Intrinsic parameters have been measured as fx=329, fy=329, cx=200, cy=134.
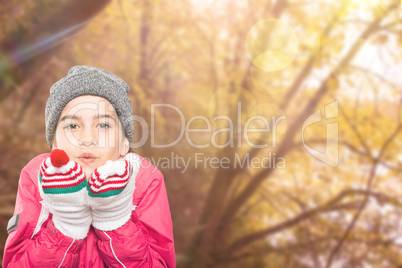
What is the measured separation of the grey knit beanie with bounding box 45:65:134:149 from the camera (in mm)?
1167

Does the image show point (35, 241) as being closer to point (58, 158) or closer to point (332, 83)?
point (58, 158)

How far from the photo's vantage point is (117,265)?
1087 millimetres

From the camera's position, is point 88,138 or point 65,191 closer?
point 65,191

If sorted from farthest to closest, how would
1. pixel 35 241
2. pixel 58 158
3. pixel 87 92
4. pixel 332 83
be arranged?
pixel 332 83, pixel 87 92, pixel 35 241, pixel 58 158

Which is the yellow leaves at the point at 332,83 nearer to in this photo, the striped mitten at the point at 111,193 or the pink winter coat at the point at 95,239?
the pink winter coat at the point at 95,239

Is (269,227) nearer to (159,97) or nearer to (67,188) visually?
(159,97)

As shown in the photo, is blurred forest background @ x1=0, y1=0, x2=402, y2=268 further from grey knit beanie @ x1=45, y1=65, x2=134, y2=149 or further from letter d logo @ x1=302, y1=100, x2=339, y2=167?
grey knit beanie @ x1=45, y1=65, x2=134, y2=149

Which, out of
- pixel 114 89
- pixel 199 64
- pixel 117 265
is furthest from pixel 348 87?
pixel 117 265

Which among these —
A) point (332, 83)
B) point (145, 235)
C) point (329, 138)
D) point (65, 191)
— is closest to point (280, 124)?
point (329, 138)

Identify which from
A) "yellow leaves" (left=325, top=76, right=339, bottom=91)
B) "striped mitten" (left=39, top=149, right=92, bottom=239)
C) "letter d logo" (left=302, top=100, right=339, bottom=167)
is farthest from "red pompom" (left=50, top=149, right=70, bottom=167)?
"yellow leaves" (left=325, top=76, right=339, bottom=91)

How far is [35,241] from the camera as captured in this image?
1.06 m

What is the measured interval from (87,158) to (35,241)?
1.01 feet

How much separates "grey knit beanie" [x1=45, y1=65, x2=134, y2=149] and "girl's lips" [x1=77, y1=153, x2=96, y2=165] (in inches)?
7.6

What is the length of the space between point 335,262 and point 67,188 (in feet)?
8.79
